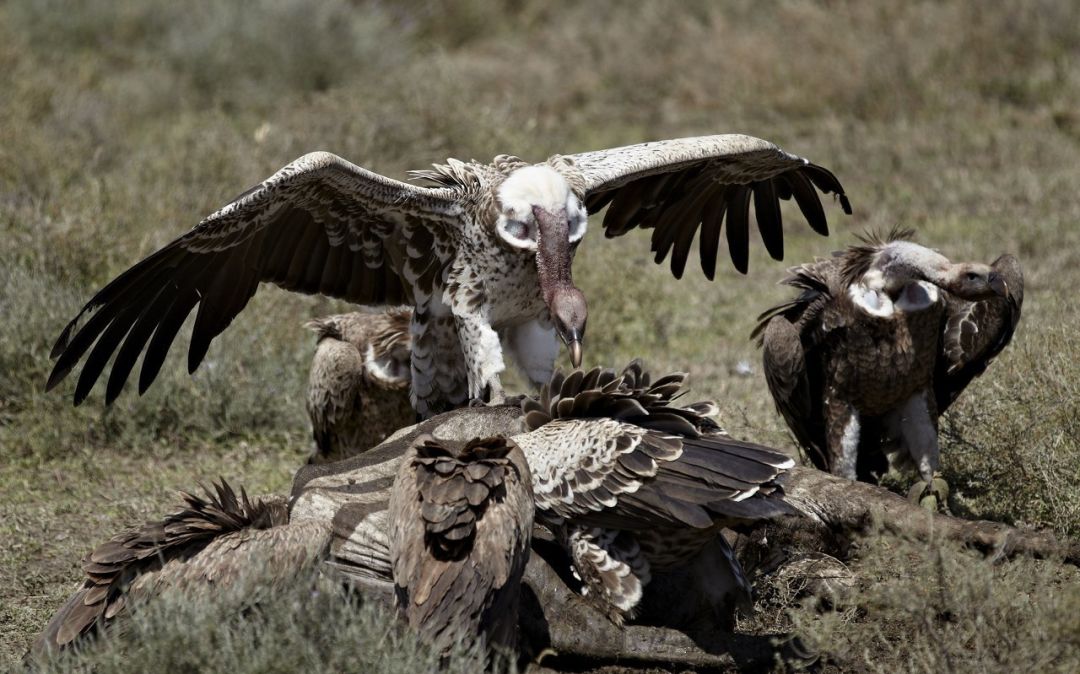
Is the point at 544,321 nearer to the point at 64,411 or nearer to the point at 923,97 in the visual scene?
the point at 64,411

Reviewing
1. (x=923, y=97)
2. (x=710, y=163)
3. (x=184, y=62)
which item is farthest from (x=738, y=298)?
(x=184, y=62)

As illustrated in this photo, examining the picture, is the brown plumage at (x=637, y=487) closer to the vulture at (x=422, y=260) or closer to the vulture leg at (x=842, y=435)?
the vulture at (x=422, y=260)

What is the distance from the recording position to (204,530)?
4.52m

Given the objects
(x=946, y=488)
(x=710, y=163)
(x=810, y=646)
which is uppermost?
(x=710, y=163)

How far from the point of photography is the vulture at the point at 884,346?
19.8 feet

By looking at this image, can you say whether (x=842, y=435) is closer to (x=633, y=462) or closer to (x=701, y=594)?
(x=701, y=594)

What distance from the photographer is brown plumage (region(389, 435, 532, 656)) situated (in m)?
4.08

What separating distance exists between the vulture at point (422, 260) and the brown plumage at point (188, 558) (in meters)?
1.07

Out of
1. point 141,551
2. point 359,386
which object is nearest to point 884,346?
point 359,386

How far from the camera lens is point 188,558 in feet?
14.6

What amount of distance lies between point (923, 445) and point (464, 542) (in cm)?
276

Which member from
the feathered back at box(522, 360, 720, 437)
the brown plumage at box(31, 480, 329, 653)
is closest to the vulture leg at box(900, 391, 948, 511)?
the feathered back at box(522, 360, 720, 437)

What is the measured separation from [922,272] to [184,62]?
10.2 metres

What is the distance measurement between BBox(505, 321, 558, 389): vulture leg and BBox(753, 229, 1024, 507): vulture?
39.2 inches
